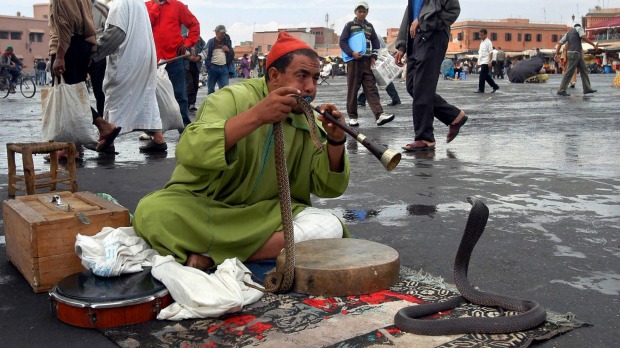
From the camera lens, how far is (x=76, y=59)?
7105mm

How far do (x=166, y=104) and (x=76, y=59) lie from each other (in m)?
1.34

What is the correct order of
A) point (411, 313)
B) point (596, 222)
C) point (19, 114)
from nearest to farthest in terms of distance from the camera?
point (411, 313), point (596, 222), point (19, 114)

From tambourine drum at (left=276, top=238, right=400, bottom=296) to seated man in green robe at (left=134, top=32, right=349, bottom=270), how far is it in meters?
0.32

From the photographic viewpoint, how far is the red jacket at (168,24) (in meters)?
9.51

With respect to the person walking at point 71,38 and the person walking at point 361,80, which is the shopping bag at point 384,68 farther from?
the person walking at point 71,38

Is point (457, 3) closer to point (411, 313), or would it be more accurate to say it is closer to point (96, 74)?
point (96, 74)

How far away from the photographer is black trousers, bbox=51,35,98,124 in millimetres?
7066

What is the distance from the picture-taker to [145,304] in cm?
285

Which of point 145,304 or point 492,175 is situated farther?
point 492,175

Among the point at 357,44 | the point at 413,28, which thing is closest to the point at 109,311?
the point at 413,28

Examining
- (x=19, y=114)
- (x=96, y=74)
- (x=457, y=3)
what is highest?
(x=457, y=3)

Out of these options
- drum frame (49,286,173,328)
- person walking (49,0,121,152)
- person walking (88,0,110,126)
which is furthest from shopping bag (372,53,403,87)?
drum frame (49,286,173,328)

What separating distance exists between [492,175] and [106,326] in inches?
168

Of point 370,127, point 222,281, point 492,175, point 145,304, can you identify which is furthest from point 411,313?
point 370,127
